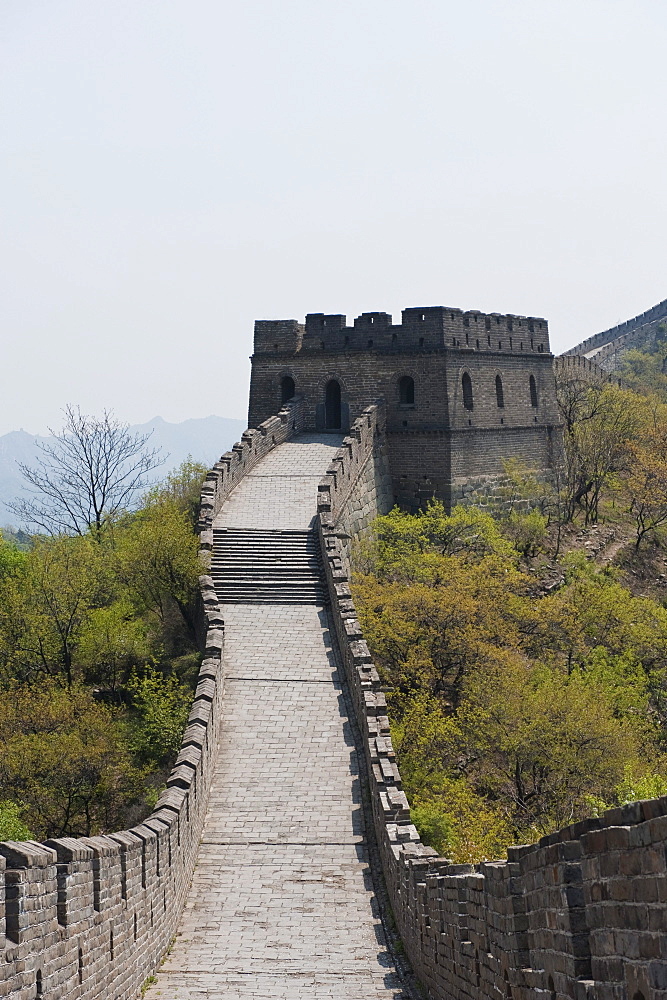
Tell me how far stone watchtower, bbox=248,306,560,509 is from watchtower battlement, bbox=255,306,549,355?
29mm

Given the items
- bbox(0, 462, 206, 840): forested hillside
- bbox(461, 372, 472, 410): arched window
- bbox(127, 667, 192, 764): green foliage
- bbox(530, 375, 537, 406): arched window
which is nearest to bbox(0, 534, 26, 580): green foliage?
bbox(0, 462, 206, 840): forested hillside

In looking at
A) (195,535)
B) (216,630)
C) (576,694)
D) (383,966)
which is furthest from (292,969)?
(195,535)

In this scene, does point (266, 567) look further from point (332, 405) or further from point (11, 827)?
point (332, 405)

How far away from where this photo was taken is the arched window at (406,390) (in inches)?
1399

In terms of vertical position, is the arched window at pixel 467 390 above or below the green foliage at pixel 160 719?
above

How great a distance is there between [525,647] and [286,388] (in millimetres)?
11654

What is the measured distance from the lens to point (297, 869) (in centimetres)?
1571

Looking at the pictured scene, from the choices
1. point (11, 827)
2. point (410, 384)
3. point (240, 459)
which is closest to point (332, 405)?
point (410, 384)

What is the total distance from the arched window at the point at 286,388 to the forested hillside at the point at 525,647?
18.4 ft

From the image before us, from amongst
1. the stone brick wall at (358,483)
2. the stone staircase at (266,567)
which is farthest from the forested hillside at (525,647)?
the stone staircase at (266,567)

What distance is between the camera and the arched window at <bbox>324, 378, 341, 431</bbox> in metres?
35.8

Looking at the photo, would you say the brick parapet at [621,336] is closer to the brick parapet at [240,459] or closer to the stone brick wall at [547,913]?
the brick parapet at [240,459]

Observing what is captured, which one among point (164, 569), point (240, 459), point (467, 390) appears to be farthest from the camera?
point (467, 390)

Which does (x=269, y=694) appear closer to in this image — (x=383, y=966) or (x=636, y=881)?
(x=383, y=966)
